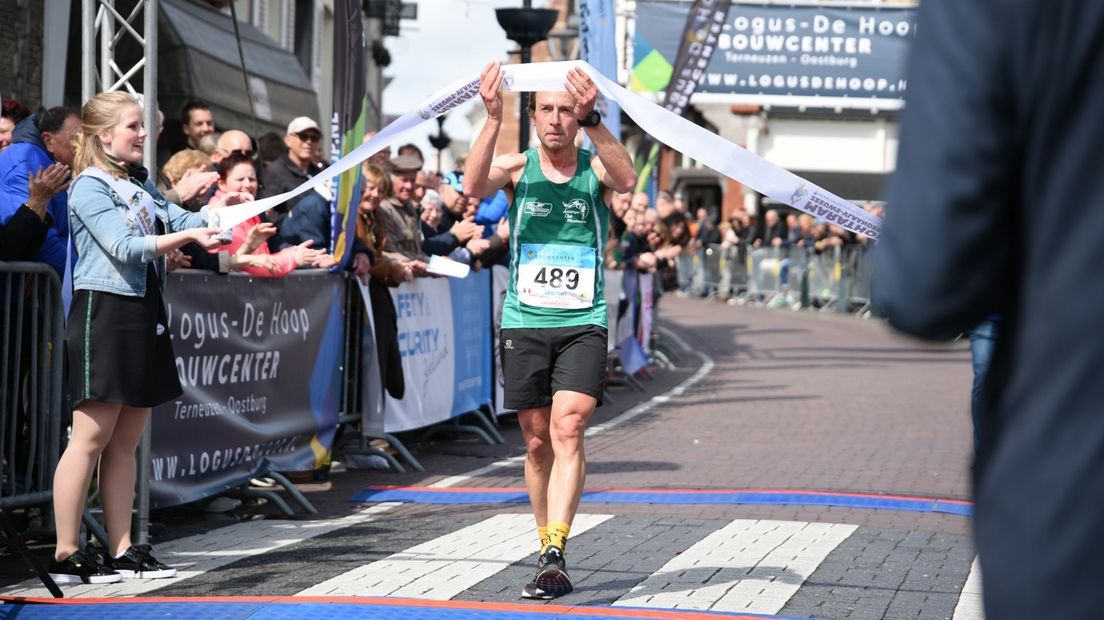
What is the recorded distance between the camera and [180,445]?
801 centimetres

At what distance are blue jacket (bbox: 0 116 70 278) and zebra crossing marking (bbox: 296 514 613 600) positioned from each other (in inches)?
80.2

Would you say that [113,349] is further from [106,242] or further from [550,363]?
[550,363]

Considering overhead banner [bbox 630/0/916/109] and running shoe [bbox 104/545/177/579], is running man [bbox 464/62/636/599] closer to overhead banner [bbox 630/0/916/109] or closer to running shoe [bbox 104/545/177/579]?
running shoe [bbox 104/545/177/579]

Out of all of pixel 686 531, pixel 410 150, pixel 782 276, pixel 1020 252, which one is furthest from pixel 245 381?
pixel 782 276

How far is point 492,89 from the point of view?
618cm

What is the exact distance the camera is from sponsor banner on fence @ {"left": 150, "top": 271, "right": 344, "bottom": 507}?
793 centimetres

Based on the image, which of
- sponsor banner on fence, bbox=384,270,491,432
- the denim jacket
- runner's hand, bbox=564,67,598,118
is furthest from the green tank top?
sponsor banner on fence, bbox=384,270,491,432

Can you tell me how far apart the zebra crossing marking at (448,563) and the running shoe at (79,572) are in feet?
2.91

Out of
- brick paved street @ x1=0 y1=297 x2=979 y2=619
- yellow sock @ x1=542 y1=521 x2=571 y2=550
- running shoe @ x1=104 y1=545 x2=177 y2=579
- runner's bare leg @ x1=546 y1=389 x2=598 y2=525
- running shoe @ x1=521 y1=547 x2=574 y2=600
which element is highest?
runner's bare leg @ x1=546 y1=389 x2=598 y2=525

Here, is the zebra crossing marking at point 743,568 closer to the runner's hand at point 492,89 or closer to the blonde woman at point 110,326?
the runner's hand at point 492,89

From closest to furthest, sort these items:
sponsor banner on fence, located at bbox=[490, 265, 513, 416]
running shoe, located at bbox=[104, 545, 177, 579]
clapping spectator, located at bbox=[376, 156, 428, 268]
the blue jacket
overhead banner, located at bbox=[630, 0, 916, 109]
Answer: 1. running shoe, located at bbox=[104, 545, 177, 579]
2. the blue jacket
3. clapping spectator, located at bbox=[376, 156, 428, 268]
4. sponsor banner on fence, located at bbox=[490, 265, 513, 416]
5. overhead banner, located at bbox=[630, 0, 916, 109]

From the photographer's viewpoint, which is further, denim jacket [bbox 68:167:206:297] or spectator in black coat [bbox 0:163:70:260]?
spectator in black coat [bbox 0:163:70:260]

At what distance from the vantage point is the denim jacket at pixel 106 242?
6.41 metres

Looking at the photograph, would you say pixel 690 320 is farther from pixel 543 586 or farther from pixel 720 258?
pixel 543 586
